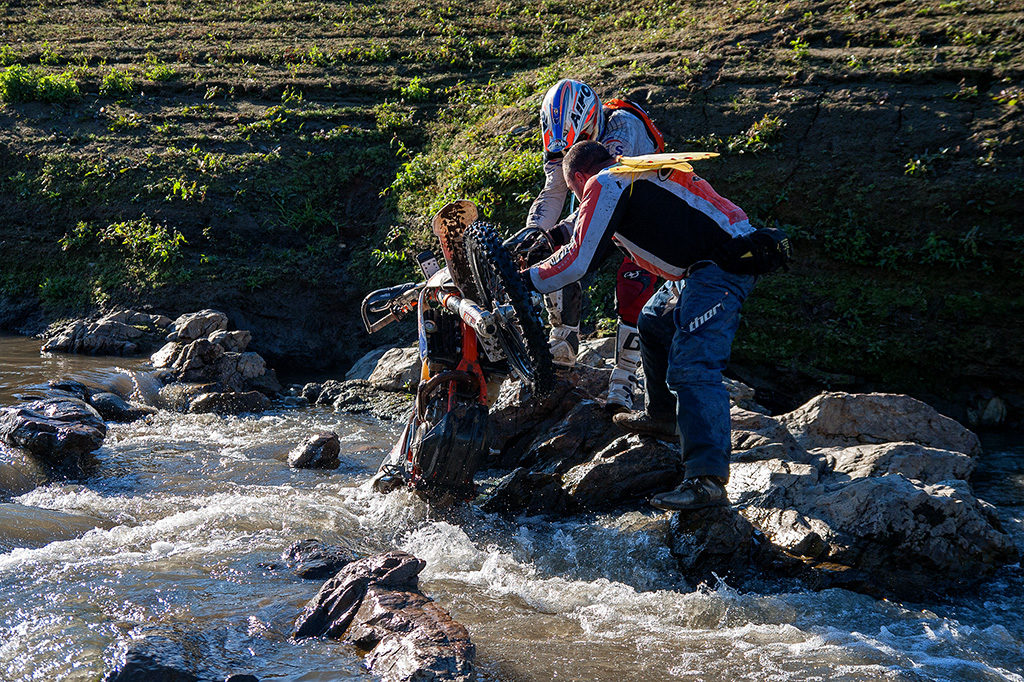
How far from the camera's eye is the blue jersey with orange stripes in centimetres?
→ 434

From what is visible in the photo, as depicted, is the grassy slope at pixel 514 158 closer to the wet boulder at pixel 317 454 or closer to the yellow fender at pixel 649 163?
the wet boulder at pixel 317 454

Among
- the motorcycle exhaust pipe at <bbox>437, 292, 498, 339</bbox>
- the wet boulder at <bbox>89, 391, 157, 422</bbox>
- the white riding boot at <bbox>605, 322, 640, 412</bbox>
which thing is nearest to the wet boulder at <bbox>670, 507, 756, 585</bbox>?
the white riding boot at <bbox>605, 322, 640, 412</bbox>

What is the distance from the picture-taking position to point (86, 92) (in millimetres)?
14500

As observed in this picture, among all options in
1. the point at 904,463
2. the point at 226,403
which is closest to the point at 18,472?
the point at 226,403

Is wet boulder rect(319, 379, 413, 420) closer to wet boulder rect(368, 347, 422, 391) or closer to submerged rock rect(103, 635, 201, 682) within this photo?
wet boulder rect(368, 347, 422, 391)

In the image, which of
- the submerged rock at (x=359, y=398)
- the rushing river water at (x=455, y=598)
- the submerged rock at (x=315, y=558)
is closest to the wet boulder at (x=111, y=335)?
the submerged rock at (x=359, y=398)

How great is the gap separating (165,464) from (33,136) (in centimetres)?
977

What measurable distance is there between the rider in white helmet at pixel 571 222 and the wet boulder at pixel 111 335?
5.88 meters

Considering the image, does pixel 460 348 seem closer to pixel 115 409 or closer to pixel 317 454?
pixel 317 454

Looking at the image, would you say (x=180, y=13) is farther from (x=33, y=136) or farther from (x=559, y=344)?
(x=559, y=344)

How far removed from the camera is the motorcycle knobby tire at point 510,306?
4289 millimetres

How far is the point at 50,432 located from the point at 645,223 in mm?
4546

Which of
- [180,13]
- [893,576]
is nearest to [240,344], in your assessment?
[893,576]

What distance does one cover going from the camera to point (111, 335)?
967cm
